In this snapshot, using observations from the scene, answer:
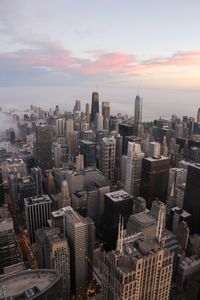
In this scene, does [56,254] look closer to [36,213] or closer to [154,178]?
[36,213]

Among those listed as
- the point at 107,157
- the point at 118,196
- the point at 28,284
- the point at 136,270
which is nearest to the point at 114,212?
the point at 118,196

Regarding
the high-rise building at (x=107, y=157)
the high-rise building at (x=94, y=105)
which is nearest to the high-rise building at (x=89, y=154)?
the high-rise building at (x=107, y=157)

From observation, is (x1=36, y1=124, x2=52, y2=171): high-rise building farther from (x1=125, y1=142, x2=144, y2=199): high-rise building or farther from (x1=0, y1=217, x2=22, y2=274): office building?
(x1=0, y1=217, x2=22, y2=274): office building

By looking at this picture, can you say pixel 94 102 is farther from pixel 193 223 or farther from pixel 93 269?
pixel 93 269

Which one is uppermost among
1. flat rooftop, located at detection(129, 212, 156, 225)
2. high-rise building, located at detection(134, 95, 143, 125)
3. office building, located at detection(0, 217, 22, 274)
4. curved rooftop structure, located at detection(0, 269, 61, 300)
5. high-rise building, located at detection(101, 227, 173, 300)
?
high-rise building, located at detection(134, 95, 143, 125)

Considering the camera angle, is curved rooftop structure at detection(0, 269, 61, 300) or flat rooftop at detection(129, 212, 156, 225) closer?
curved rooftop structure at detection(0, 269, 61, 300)

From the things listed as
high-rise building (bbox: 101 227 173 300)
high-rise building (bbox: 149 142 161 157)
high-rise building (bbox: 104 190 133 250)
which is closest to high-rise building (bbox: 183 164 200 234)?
high-rise building (bbox: 104 190 133 250)
